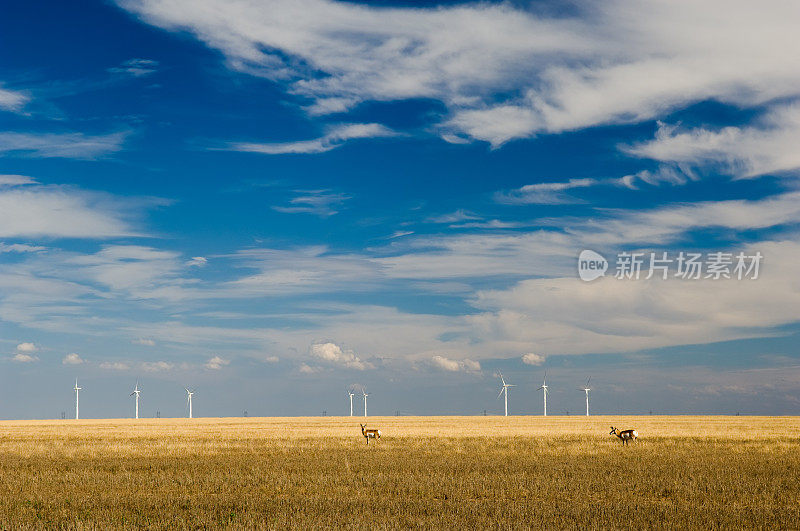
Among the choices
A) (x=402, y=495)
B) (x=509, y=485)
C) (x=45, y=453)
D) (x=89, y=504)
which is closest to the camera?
(x=89, y=504)

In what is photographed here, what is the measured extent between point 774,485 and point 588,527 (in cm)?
1078

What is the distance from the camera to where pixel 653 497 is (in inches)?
851

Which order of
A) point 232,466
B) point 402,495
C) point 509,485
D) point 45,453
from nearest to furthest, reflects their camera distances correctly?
point 402,495, point 509,485, point 232,466, point 45,453

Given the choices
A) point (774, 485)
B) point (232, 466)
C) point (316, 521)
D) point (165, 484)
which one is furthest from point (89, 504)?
point (774, 485)

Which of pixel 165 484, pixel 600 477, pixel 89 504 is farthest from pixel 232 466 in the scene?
pixel 600 477

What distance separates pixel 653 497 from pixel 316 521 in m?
10.2

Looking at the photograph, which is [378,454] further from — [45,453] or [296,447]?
[45,453]

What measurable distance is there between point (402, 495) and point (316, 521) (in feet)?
16.0

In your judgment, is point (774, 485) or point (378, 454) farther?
point (378, 454)

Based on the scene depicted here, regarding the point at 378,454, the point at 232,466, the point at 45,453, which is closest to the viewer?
the point at 232,466

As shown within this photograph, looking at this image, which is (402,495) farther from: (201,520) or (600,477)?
(600,477)

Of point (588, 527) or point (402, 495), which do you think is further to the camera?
point (402, 495)

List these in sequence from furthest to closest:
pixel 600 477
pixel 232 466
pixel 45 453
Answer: pixel 45 453, pixel 232 466, pixel 600 477

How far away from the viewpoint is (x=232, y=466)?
→ 30.8 meters
